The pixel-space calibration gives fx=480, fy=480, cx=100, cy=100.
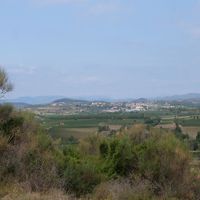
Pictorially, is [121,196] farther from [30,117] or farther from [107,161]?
[30,117]

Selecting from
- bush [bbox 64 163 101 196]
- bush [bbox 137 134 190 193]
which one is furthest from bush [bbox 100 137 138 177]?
bush [bbox 64 163 101 196]

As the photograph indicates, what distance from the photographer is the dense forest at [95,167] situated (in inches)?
624

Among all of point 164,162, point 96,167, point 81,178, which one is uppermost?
point 164,162

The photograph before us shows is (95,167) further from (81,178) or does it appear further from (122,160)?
(122,160)

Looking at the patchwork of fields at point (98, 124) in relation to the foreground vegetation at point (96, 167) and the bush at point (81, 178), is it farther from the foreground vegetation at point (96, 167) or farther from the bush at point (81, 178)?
the bush at point (81, 178)

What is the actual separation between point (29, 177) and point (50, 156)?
3.14m

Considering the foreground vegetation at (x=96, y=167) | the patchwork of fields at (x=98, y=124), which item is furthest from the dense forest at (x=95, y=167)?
the patchwork of fields at (x=98, y=124)

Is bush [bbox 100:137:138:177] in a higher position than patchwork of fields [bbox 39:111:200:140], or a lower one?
higher

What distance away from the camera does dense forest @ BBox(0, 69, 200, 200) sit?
624 inches

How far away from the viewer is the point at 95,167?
19594 mm

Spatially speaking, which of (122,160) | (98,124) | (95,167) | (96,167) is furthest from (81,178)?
(98,124)

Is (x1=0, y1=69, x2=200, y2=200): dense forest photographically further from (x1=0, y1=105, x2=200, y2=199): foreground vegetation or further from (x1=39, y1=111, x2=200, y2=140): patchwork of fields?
(x1=39, y1=111, x2=200, y2=140): patchwork of fields

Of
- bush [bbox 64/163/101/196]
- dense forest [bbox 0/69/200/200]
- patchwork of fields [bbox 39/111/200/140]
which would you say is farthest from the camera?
patchwork of fields [bbox 39/111/200/140]

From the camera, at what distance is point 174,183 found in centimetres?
1984
